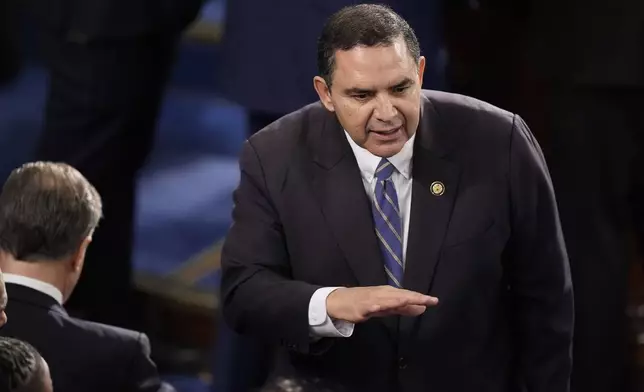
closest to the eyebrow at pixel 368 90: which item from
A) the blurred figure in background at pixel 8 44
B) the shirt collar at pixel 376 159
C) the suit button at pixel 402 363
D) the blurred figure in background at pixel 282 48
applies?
the shirt collar at pixel 376 159

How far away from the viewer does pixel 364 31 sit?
2.24 metres

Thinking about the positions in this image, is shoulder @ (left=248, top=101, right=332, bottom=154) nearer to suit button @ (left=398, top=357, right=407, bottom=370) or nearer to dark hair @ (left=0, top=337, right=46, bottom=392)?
suit button @ (left=398, top=357, right=407, bottom=370)

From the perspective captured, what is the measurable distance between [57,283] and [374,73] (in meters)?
0.73

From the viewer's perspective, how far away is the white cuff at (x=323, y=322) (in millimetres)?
2348

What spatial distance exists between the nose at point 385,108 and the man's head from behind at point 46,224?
652 millimetres

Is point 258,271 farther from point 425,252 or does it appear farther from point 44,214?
point 44,214

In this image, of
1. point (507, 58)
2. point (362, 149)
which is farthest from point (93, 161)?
point (362, 149)

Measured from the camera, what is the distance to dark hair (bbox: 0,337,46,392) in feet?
7.11

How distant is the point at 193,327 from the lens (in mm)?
3705

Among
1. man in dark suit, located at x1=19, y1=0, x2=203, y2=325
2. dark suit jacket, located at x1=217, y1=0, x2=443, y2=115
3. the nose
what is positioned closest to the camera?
the nose

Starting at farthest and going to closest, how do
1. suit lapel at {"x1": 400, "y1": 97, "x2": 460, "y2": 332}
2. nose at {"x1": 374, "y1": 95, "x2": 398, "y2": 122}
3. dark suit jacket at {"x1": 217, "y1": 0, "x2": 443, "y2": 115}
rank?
dark suit jacket at {"x1": 217, "y1": 0, "x2": 443, "y2": 115}, suit lapel at {"x1": 400, "y1": 97, "x2": 460, "y2": 332}, nose at {"x1": 374, "y1": 95, "x2": 398, "y2": 122}

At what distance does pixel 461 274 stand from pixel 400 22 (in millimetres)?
417

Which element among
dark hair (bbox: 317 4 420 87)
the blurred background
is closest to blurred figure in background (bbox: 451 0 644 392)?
the blurred background

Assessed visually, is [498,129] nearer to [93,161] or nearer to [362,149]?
[362,149]
